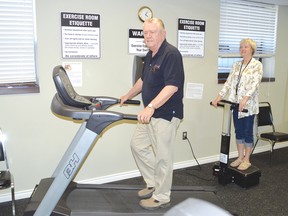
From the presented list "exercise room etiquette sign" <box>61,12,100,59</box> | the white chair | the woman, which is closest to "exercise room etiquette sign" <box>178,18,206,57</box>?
the woman

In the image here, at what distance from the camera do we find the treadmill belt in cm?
241

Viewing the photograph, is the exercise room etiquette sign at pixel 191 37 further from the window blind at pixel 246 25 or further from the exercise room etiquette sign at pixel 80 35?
the exercise room etiquette sign at pixel 80 35

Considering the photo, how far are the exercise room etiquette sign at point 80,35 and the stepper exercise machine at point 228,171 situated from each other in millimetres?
1564

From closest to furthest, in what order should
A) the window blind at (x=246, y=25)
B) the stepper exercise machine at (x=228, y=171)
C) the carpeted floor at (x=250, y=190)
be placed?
the carpeted floor at (x=250, y=190) → the stepper exercise machine at (x=228, y=171) → the window blind at (x=246, y=25)

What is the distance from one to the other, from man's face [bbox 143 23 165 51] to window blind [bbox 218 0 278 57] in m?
1.96

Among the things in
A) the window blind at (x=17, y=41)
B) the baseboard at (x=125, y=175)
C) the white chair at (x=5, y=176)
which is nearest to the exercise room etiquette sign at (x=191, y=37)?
the baseboard at (x=125, y=175)

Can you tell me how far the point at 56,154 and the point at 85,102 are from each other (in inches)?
49.6

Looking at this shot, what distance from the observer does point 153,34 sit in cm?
237

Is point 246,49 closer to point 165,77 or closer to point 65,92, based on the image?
point 165,77

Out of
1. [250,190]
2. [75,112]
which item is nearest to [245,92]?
[250,190]

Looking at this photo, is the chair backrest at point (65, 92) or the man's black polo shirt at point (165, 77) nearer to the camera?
the chair backrest at point (65, 92)

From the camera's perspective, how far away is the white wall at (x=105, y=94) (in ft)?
9.62

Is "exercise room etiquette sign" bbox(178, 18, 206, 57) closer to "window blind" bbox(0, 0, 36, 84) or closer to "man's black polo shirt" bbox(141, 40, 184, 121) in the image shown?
"man's black polo shirt" bbox(141, 40, 184, 121)

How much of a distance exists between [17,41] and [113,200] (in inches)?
68.8
